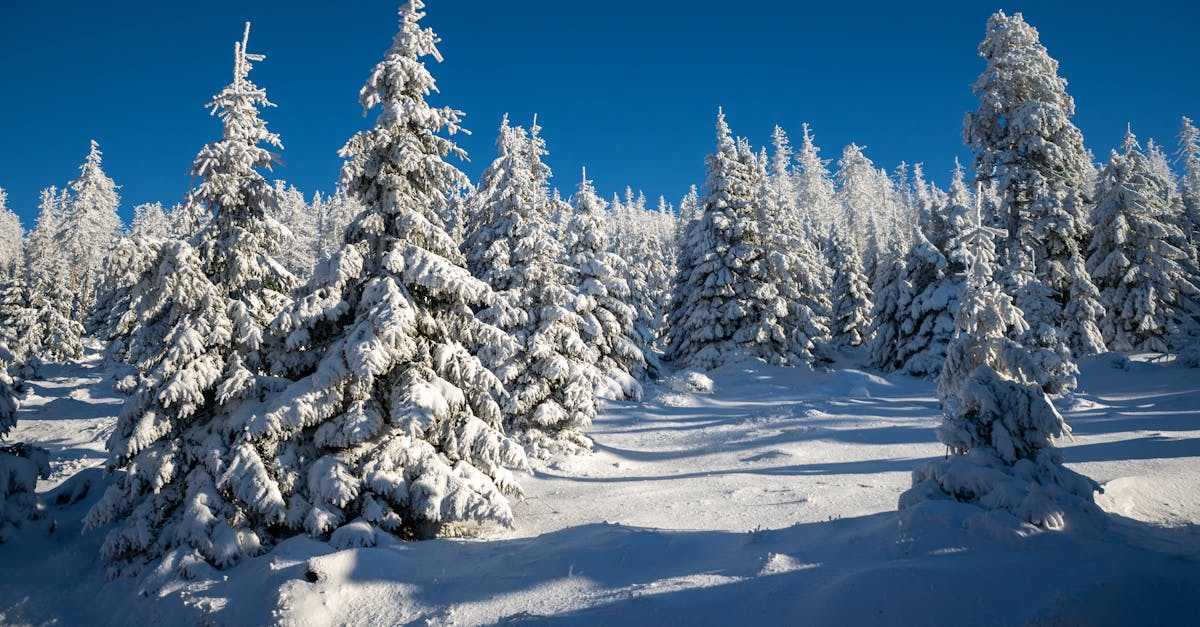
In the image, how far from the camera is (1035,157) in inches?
996

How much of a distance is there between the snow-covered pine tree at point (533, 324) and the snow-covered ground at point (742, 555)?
1310 mm

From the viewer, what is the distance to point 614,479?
53.7 feet

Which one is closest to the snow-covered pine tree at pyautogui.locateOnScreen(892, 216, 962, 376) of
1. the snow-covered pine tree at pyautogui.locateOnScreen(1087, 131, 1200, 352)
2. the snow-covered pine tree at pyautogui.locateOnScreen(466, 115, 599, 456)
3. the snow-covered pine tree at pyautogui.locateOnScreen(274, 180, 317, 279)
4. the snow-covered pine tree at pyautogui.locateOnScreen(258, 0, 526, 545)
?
the snow-covered pine tree at pyautogui.locateOnScreen(1087, 131, 1200, 352)

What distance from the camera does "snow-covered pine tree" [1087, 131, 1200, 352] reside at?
27.0 meters

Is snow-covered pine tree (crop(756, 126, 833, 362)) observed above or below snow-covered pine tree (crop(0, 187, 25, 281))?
below

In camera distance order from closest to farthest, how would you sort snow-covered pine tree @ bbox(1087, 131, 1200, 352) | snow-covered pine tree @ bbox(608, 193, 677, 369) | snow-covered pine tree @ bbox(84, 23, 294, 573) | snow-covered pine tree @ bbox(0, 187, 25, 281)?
snow-covered pine tree @ bbox(84, 23, 294, 573)
snow-covered pine tree @ bbox(1087, 131, 1200, 352)
snow-covered pine tree @ bbox(608, 193, 677, 369)
snow-covered pine tree @ bbox(0, 187, 25, 281)

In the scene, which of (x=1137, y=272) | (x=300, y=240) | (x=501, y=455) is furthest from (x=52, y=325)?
(x=1137, y=272)

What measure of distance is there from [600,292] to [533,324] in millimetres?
7207

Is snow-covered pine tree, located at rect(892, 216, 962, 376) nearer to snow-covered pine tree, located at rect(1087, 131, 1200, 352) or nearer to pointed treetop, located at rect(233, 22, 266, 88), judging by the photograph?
snow-covered pine tree, located at rect(1087, 131, 1200, 352)

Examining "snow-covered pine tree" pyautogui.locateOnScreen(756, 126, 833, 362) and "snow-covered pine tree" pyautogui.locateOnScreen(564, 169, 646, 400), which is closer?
"snow-covered pine tree" pyautogui.locateOnScreen(564, 169, 646, 400)

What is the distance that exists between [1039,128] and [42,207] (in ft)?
320

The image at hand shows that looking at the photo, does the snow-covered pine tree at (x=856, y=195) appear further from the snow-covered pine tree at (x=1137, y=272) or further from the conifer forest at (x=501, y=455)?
the conifer forest at (x=501, y=455)

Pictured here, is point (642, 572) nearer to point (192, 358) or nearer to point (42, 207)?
point (192, 358)

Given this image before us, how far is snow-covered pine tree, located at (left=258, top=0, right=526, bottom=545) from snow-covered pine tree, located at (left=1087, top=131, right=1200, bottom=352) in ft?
98.2
